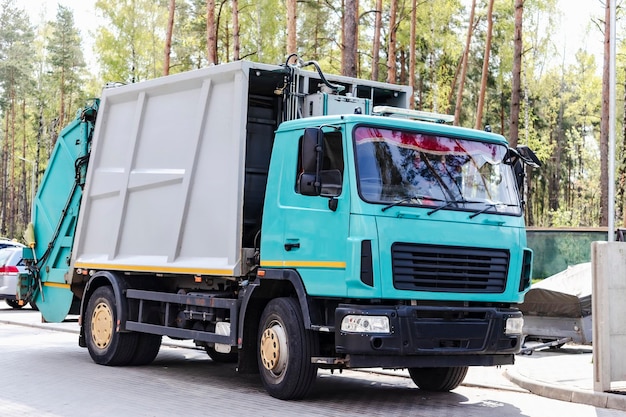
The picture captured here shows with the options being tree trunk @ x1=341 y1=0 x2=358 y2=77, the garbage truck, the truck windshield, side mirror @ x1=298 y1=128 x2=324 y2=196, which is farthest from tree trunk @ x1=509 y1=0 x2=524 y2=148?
side mirror @ x1=298 y1=128 x2=324 y2=196

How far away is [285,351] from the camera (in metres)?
9.63

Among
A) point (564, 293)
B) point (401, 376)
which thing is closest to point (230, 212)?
point (401, 376)

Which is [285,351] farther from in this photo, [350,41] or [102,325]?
[350,41]

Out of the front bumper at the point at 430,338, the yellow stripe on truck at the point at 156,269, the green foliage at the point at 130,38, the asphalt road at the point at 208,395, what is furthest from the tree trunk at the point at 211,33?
the front bumper at the point at 430,338

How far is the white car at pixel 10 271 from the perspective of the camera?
24.6 m

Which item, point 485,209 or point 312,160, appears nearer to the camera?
point 312,160

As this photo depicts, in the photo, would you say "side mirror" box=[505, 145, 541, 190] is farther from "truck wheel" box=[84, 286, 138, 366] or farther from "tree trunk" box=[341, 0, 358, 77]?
"tree trunk" box=[341, 0, 358, 77]

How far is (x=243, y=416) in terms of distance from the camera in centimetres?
873

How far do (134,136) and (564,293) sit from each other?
6.88 metres

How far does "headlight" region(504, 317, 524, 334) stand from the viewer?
971 cm

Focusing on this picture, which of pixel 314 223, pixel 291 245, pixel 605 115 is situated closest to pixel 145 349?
pixel 291 245

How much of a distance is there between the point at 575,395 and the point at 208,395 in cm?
395

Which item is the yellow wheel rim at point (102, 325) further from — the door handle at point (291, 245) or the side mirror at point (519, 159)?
the side mirror at point (519, 159)

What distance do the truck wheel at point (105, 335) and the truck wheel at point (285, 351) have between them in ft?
10.4
